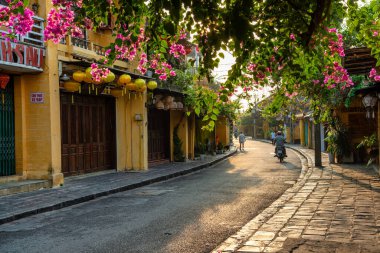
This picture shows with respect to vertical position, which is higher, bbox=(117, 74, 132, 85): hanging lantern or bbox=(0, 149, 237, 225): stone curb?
bbox=(117, 74, 132, 85): hanging lantern

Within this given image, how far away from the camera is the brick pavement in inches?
226

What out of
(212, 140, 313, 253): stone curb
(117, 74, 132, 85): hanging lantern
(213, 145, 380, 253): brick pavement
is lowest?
(212, 140, 313, 253): stone curb

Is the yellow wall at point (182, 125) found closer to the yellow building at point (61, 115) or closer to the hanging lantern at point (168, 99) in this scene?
the hanging lantern at point (168, 99)

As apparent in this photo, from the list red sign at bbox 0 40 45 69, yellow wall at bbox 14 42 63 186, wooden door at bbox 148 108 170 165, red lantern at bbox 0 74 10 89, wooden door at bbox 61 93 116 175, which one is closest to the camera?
red sign at bbox 0 40 45 69

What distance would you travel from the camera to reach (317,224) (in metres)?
7.05

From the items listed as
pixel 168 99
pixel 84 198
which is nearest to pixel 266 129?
pixel 168 99

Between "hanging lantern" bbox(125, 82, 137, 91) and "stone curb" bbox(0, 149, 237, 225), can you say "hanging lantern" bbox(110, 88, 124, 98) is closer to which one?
"hanging lantern" bbox(125, 82, 137, 91)

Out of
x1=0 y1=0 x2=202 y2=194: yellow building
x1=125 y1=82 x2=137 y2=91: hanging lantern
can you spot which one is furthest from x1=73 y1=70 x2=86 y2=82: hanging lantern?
x1=125 y1=82 x2=137 y2=91: hanging lantern

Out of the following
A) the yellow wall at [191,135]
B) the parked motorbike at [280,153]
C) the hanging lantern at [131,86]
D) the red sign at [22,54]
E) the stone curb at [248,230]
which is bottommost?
the stone curb at [248,230]

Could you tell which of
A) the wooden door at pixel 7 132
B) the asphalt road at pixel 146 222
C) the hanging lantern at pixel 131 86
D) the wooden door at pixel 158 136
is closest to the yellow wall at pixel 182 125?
the wooden door at pixel 158 136

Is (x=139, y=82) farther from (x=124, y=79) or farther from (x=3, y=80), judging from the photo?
(x=3, y=80)

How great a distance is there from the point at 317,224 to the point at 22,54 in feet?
29.7

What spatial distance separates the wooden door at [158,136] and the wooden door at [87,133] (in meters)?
4.23

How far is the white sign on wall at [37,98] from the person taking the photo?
42.6 feet
